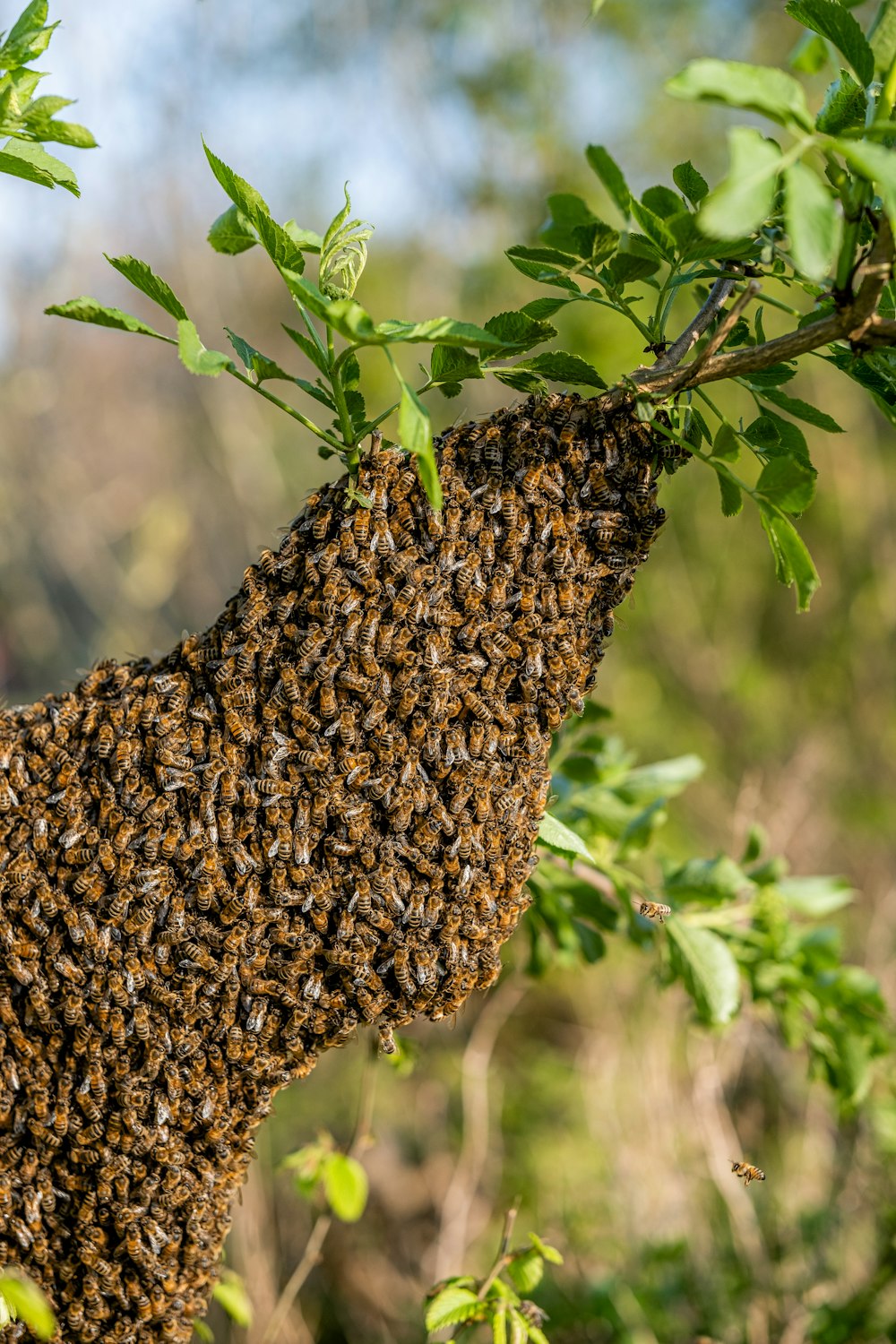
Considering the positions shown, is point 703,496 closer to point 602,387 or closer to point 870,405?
point 870,405

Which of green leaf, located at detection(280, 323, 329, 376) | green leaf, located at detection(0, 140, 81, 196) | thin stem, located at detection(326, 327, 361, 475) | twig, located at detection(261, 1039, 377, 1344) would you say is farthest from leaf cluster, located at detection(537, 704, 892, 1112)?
green leaf, located at detection(0, 140, 81, 196)

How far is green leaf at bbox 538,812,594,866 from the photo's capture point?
4.72 ft

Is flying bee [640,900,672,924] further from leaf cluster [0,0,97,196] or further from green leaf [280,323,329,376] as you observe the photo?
leaf cluster [0,0,97,196]

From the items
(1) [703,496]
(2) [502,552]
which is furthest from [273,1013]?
(1) [703,496]

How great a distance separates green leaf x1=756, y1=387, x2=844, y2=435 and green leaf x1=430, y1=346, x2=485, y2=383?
15.6 inches

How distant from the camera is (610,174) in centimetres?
116

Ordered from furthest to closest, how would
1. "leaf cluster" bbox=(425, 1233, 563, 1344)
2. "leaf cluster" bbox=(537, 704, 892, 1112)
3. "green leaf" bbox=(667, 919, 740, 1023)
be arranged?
"leaf cluster" bbox=(537, 704, 892, 1112), "green leaf" bbox=(667, 919, 740, 1023), "leaf cluster" bbox=(425, 1233, 563, 1344)

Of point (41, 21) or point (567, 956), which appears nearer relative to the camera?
point (41, 21)

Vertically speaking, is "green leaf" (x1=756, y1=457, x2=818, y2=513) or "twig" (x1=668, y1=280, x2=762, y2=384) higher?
"twig" (x1=668, y1=280, x2=762, y2=384)

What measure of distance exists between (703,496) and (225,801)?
A: 6.93 meters

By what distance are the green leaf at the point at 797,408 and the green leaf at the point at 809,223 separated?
0.44 m

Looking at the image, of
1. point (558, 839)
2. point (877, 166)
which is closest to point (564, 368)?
point (877, 166)

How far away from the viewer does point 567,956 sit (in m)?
2.32

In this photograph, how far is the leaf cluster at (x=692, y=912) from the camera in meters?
2.03
